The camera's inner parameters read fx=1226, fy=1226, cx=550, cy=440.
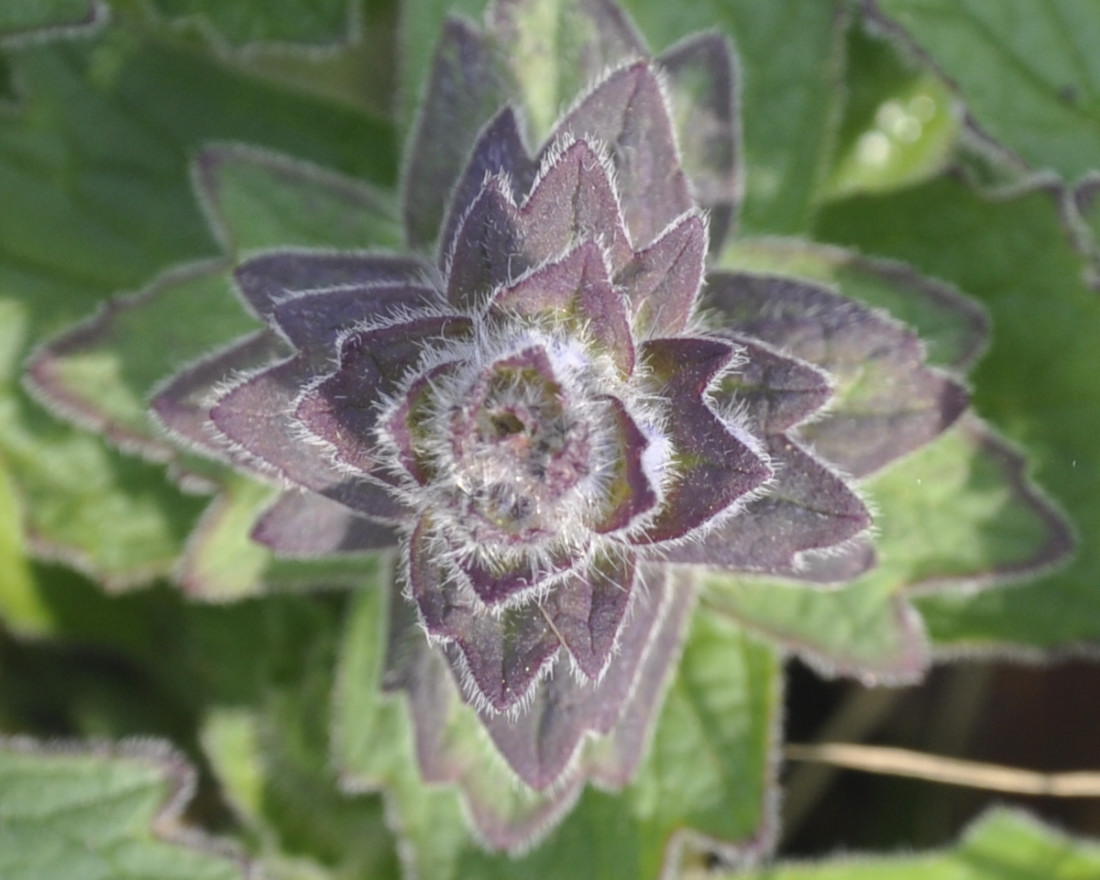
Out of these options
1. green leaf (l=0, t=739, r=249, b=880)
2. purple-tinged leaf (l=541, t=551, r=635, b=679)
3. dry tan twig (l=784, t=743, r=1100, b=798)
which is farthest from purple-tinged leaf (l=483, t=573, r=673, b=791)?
dry tan twig (l=784, t=743, r=1100, b=798)

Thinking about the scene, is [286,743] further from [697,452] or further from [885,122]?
[885,122]

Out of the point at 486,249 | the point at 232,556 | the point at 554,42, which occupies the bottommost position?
the point at 232,556

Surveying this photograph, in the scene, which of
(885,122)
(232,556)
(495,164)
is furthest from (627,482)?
(885,122)

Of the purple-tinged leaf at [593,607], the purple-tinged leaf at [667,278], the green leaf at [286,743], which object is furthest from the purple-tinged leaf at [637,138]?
the green leaf at [286,743]

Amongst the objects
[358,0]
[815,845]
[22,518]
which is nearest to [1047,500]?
[815,845]

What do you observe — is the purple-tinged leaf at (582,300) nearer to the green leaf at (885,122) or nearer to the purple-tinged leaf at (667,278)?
the purple-tinged leaf at (667,278)
